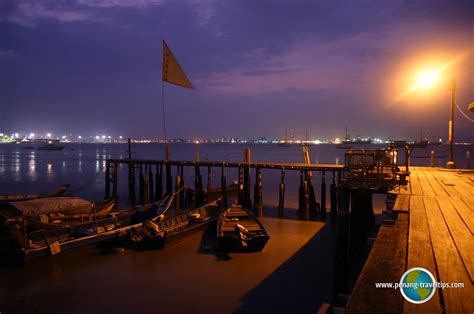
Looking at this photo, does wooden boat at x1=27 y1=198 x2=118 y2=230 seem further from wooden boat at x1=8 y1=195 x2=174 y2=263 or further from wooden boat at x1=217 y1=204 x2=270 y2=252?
wooden boat at x1=217 y1=204 x2=270 y2=252

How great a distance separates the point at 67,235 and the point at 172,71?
37.3 feet

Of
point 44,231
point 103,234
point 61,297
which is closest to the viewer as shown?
point 61,297

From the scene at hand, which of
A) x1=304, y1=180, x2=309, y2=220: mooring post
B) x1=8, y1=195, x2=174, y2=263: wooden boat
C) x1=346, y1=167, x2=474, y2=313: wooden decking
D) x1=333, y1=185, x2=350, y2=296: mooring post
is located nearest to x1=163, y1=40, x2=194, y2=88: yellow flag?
x1=8, y1=195, x2=174, y2=263: wooden boat

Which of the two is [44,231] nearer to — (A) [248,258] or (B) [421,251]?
(A) [248,258]

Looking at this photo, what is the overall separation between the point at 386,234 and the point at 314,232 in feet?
43.5

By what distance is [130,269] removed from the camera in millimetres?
13125

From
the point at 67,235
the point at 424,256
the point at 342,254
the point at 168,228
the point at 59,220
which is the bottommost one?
the point at 168,228

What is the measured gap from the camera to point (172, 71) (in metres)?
22.0

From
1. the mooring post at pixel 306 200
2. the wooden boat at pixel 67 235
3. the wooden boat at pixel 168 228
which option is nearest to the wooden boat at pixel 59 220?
the wooden boat at pixel 67 235

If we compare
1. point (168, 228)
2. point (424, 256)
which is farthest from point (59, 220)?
point (424, 256)

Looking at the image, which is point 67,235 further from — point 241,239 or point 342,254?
point 342,254

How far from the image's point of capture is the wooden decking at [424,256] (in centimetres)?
348

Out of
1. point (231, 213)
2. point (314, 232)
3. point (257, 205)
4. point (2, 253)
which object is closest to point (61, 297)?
point (2, 253)

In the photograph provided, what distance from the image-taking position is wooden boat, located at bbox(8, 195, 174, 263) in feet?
41.9
